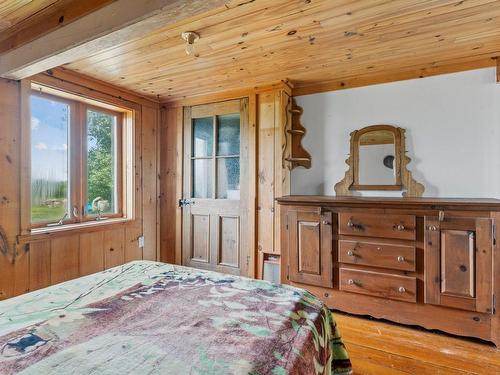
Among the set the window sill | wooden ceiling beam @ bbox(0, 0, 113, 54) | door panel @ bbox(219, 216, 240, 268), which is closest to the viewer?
wooden ceiling beam @ bbox(0, 0, 113, 54)

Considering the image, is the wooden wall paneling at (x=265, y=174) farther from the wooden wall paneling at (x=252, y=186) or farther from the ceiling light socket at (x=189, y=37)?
the ceiling light socket at (x=189, y=37)

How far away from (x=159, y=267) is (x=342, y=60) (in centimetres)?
216

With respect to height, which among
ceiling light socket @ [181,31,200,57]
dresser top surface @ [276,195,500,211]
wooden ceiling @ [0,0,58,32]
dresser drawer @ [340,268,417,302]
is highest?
wooden ceiling @ [0,0,58,32]

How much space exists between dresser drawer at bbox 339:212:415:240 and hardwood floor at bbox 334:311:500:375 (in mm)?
705

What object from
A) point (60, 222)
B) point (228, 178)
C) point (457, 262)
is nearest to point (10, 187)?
point (60, 222)

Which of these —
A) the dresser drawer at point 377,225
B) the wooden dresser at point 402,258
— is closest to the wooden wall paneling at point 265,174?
the wooden dresser at point 402,258

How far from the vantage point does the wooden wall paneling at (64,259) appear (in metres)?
2.43

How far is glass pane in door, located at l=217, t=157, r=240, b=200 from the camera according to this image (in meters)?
3.09

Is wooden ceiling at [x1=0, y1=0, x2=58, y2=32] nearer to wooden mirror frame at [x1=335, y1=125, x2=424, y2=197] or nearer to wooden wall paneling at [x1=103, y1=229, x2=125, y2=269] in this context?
wooden wall paneling at [x1=103, y1=229, x2=125, y2=269]

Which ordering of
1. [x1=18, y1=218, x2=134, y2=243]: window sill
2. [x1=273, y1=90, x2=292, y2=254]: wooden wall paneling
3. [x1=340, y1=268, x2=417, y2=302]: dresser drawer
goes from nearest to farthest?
[x1=340, y1=268, x2=417, y2=302]: dresser drawer < [x1=18, y1=218, x2=134, y2=243]: window sill < [x1=273, y1=90, x2=292, y2=254]: wooden wall paneling

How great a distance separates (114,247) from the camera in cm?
293

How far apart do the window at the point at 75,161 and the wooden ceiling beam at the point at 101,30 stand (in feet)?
1.86

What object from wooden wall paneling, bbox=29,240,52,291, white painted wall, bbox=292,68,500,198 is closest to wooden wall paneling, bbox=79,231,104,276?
wooden wall paneling, bbox=29,240,52,291

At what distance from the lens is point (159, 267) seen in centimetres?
157
